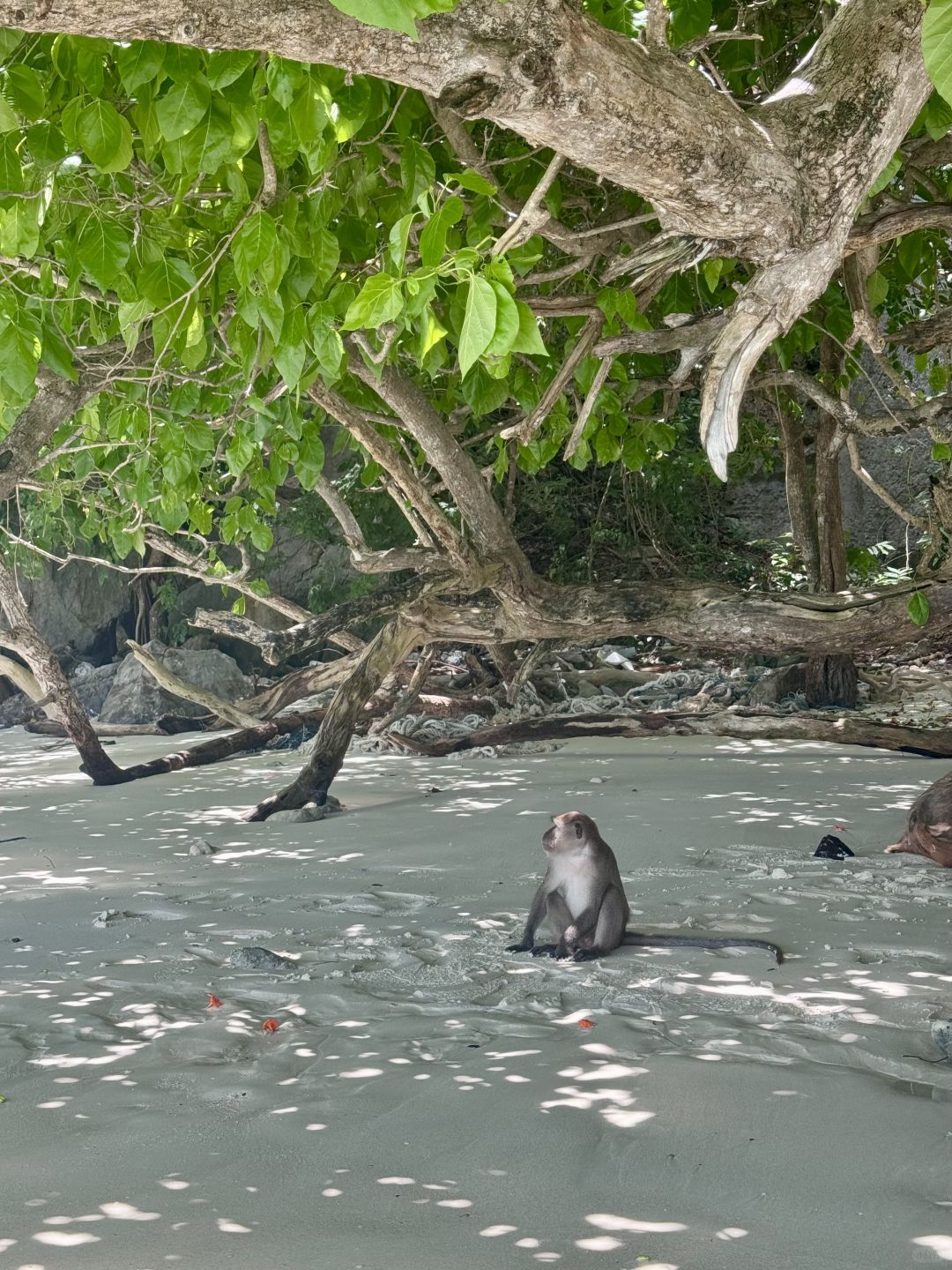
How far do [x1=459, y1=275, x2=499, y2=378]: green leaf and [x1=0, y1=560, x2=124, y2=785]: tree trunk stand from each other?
275 inches

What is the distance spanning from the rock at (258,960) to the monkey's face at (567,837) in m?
0.93

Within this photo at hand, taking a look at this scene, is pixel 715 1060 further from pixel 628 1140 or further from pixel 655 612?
pixel 655 612

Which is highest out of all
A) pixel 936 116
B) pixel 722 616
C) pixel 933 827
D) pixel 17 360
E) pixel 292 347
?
pixel 936 116

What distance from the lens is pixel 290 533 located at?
52.4 ft

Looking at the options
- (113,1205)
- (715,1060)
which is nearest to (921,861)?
(715,1060)

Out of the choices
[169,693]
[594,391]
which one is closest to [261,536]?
[594,391]

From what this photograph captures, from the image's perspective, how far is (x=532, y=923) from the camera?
166 inches

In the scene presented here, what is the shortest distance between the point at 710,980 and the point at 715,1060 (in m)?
0.67

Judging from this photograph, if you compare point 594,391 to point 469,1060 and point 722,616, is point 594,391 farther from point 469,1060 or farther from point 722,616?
point 722,616

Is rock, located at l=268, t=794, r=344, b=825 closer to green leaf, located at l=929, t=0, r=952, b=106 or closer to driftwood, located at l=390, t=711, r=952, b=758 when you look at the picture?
driftwood, located at l=390, t=711, r=952, b=758

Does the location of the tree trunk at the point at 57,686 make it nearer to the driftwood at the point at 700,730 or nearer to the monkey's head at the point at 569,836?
the driftwood at the point at 700,730

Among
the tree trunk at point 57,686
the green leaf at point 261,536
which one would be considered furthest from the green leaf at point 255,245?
the tree trunk at point 57,686

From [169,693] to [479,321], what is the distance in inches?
460

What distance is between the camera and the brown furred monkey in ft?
13.4
